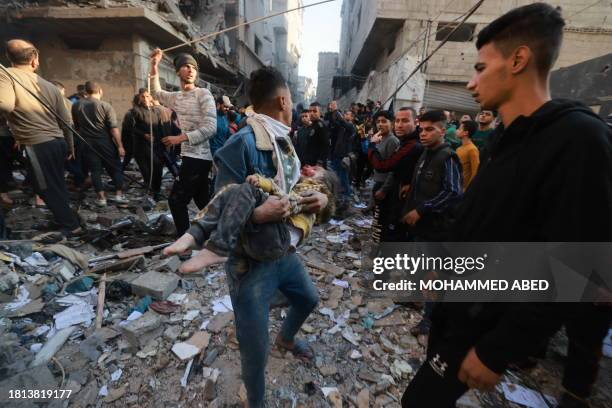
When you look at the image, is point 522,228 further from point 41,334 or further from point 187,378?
point 41,334

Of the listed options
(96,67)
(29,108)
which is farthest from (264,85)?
(96,67)

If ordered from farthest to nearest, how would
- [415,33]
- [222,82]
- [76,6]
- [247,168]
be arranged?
[222,82] < [415,33] < [76,6] < [247,168]

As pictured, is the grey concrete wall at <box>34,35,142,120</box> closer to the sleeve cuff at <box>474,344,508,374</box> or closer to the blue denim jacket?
the blue denim jacket

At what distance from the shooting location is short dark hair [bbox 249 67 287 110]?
60.7 inches

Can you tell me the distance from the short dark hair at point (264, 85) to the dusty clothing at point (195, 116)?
194 centimetres

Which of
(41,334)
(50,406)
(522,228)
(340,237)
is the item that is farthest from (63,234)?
(522,228)

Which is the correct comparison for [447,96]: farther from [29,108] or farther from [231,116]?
[29,108]

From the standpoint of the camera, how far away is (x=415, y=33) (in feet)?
48.5

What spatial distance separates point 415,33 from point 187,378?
17901 mm

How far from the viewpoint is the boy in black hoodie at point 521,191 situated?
35.2 inches

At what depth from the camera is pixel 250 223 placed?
1.30 m

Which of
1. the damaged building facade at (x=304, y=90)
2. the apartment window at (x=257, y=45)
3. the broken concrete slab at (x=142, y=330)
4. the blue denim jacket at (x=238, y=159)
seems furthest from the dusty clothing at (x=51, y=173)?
the damaged building facade at (x=304, y=90)

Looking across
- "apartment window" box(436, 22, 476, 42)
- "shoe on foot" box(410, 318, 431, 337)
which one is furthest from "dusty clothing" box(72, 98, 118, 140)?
"apartment window" box(436, 22, 476, 42)

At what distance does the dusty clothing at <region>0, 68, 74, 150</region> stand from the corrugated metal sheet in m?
15.5
